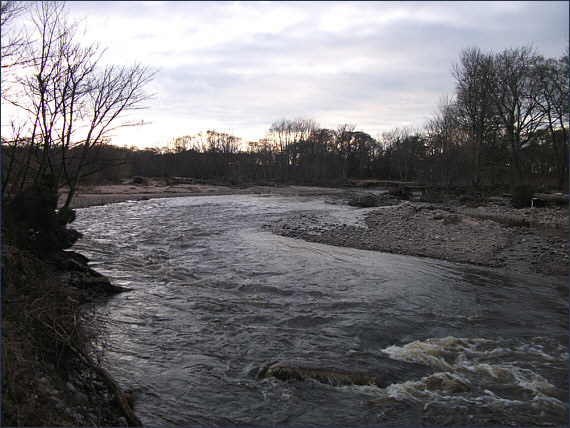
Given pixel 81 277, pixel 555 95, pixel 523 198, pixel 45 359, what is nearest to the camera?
pixel 45 359

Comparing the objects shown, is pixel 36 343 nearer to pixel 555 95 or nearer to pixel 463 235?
pixel 463 235

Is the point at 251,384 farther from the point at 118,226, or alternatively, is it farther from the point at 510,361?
the point at 118,226

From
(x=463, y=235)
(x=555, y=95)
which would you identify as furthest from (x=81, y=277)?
(x=555, y=95)

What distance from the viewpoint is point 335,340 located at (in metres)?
6.99

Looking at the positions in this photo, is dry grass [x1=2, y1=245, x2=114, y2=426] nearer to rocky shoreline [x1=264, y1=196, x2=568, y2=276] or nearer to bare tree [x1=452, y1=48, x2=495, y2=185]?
rocky shoreline [x1=264, y1=196, x2=568, y2=276]

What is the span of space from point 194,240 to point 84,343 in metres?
11.7

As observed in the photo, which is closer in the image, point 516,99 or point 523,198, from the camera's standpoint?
point 523,198

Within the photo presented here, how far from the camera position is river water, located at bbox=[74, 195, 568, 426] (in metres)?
4.96

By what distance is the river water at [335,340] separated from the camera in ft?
16.3

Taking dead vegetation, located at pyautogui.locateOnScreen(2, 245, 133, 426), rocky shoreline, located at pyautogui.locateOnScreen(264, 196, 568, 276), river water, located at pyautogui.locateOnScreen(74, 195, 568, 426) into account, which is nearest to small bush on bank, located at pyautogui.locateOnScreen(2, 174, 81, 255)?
dead vegetation, located at pyautogui.locateOnScreen(2, 245, 133, 426)

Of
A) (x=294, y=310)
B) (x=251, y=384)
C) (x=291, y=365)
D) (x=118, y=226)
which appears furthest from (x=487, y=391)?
(x=118, y=226)

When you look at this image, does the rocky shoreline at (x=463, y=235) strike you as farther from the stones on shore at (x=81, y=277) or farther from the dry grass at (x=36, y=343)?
the dry grass at (x=36, y=343)

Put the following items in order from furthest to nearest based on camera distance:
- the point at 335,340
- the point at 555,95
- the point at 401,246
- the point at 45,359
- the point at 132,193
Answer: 1. the point at 132,193
2. the point at 555,95
3. the point at 401,246
4. the point at 335,340
5. the point at 45,359

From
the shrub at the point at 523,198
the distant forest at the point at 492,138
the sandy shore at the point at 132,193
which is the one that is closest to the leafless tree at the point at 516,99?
the distant forest at the point at 492,138
